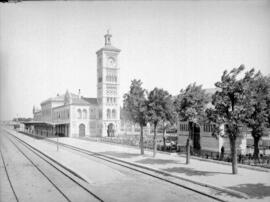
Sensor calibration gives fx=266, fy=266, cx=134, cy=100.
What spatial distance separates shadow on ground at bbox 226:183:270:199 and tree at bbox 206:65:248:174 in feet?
10.1

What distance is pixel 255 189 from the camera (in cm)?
1391

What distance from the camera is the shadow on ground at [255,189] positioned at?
42.3ft

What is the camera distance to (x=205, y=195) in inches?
518

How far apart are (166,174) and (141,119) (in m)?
10.4

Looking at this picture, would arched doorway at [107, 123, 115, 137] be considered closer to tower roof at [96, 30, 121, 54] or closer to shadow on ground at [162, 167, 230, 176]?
tower roof at [96, 30, 121, 54]

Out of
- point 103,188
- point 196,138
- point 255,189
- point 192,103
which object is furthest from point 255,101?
point 196,138

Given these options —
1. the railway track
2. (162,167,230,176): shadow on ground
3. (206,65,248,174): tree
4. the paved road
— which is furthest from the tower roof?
(206,65,248,174): tree

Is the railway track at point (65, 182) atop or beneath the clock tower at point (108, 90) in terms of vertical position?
beneath

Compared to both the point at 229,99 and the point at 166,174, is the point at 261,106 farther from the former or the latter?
the point at 166,174

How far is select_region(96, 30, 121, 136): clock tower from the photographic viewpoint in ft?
218

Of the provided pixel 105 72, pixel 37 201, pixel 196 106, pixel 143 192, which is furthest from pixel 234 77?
pixel 105 72

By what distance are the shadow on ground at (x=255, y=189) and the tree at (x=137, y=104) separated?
13734 millimetres

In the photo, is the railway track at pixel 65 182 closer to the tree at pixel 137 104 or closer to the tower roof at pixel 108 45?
the tree at pixel 137 104

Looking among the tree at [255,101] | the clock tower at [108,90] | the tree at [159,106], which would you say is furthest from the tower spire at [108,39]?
the tree at [255,101]
